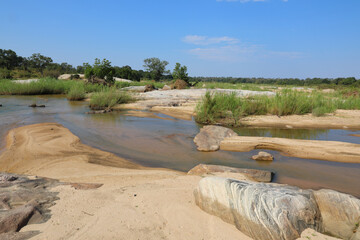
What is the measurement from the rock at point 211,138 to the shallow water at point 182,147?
192 mm

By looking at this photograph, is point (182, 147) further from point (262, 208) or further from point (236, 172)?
point (262, 208)

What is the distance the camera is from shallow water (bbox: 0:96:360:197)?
13.8 feet

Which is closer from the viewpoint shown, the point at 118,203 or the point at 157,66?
the point at 118,203

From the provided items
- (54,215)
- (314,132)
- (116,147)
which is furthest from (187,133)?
(54,215)

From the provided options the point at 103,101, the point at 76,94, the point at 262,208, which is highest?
the point at 76,94

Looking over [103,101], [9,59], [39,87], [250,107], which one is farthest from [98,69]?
[9,59]

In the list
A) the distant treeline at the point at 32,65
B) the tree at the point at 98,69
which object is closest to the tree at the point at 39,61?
the distant treeline at the point at 32,65

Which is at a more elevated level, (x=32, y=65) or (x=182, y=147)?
(x=32, y=65)

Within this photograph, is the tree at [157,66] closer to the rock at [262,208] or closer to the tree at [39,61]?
the tree at [39,61]

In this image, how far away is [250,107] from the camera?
9938 millimetres

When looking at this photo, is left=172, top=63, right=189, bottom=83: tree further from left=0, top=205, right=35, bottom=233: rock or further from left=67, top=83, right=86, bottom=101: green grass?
left=0, top=205, right=35, bottom=233: rock

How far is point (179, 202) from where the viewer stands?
9.03 feet

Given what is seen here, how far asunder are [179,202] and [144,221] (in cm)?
53

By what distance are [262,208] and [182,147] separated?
381cm
